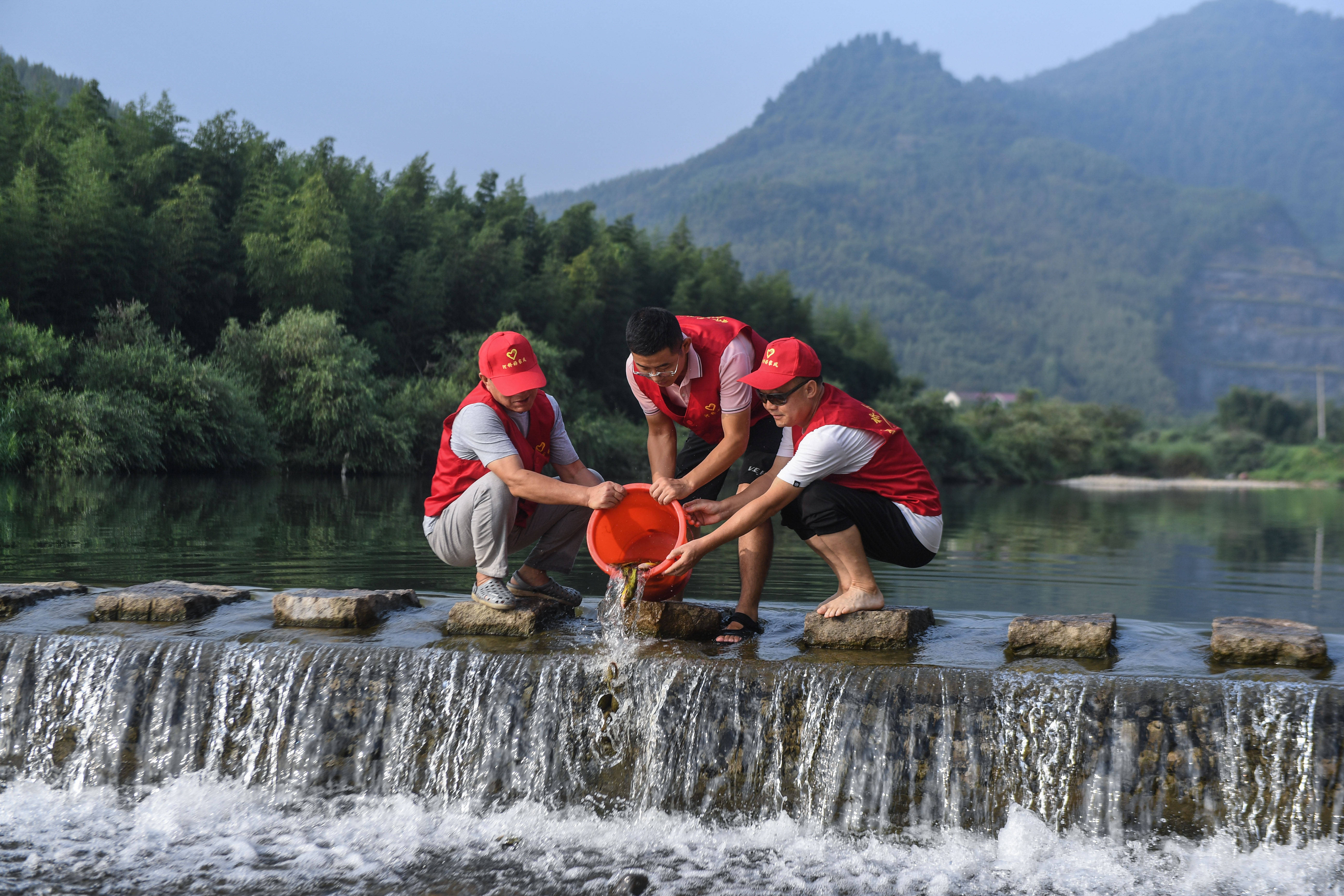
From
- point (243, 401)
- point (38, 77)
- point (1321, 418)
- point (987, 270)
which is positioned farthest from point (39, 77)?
point (987, 270)

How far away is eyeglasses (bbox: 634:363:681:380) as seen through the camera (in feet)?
15.9

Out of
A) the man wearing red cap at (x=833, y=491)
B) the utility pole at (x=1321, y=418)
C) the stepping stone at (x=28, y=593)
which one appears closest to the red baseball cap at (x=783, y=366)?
the man wearing red cap at (x=833, y=491)

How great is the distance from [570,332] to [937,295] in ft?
429

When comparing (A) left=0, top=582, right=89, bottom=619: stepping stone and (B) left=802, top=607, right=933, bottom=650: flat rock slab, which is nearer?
(B) left=802, top=607, right=933, bottom=650: flat rock slab

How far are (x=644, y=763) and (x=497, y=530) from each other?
123cm

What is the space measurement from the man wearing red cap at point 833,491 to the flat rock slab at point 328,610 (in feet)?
5.23

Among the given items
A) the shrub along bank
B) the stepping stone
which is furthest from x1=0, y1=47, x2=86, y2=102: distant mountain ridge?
the stepping stone

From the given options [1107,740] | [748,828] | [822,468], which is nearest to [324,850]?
[748,828]

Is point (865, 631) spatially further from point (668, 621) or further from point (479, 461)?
point (479, 461)

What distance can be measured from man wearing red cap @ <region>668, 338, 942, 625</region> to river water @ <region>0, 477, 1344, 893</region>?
0.43 meters

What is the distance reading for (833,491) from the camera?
15.5ft

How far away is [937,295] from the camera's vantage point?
165125 mm

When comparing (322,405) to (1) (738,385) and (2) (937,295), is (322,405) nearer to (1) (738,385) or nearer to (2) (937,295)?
(1) (738,385)

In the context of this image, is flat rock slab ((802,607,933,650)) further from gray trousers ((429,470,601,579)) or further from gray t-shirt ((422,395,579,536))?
gray t-shirt ((422,395,579,536))
